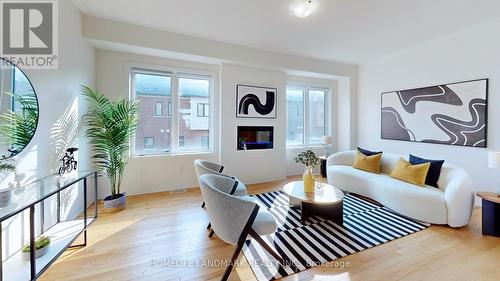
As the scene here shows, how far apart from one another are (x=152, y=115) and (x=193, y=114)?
0.77 m

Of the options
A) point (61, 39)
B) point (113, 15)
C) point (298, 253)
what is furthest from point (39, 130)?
point (298, 253)

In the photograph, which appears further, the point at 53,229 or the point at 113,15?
the point at 113,15

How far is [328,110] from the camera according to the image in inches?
229

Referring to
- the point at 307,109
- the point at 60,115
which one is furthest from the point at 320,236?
the point at 307,109

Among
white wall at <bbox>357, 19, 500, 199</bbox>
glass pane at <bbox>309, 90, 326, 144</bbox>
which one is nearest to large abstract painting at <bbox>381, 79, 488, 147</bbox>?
white wall at <bbox>357, 19, 500, 199</bbox>

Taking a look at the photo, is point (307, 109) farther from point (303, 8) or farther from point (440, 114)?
point (303, 8)

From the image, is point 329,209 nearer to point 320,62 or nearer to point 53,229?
point 53,229

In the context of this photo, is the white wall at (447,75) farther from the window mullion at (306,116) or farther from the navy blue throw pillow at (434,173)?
the window mullion at (306,116)

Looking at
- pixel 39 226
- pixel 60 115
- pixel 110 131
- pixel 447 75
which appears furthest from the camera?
Answer: pixel 447 75

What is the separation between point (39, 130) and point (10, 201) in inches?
36.3

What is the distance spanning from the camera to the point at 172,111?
4.11 meters

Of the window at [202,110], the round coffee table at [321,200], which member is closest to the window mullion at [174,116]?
the window at [202,110]
